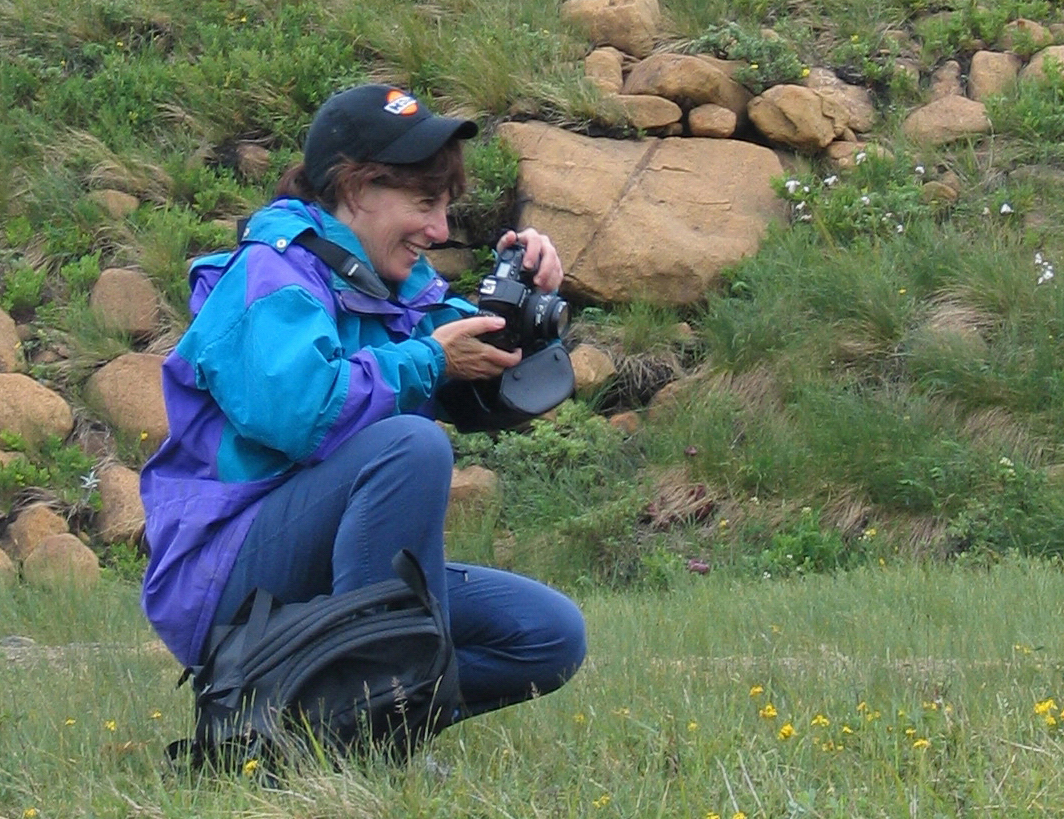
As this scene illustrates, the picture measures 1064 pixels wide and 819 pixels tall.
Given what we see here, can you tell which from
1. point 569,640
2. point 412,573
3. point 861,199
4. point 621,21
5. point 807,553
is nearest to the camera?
point 412,573

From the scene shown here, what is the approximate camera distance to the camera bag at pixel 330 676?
10.7 ft

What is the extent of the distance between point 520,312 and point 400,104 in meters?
0.57

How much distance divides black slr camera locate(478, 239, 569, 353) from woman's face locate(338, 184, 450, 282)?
0.20m

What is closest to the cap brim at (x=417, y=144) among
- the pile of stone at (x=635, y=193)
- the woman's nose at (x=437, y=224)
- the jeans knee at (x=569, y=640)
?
the woman's nose at (x=437, y=224)

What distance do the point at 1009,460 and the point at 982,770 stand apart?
15.2 feet

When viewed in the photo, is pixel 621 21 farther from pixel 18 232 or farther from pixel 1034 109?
pixel 18 232

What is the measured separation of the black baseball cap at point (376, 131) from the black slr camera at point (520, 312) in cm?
39

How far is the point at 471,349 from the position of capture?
12.3 ft

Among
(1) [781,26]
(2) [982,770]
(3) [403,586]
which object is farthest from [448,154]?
(1) [781,26]

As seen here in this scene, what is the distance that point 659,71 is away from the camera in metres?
9.83

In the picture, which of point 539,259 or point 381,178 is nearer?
point 381,178

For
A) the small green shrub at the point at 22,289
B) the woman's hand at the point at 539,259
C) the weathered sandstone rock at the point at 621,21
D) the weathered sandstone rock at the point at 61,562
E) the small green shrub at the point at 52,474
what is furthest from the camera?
the weathered sandstone rock at the point at 621,21

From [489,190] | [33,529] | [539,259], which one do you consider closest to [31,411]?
[33,529]

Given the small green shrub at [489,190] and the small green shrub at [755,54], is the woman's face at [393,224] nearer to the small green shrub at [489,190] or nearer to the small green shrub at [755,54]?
the small green shrub at [489,190]
